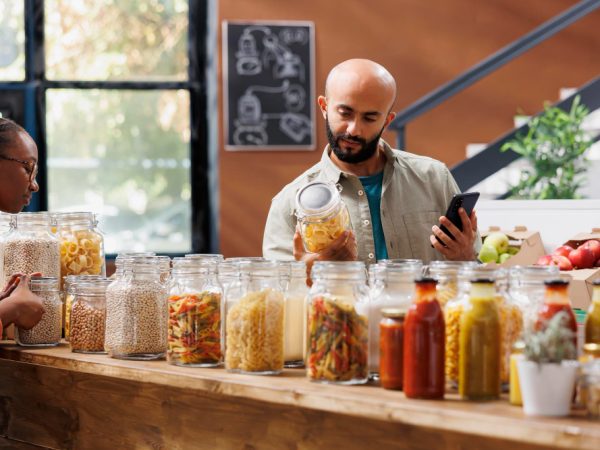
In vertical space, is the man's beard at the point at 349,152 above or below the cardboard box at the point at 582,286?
above

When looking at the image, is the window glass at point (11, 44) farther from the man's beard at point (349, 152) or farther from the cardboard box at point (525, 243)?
the man's beard at point (349, 152)

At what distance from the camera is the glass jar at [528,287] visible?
66.7 inches

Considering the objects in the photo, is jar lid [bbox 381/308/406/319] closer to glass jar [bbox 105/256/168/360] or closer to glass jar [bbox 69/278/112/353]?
glass jar [bbox 105/256/168/360]

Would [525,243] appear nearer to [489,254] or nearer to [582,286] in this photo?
[489,254]

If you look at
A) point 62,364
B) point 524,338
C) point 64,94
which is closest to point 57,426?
point 62,364

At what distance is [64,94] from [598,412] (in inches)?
202

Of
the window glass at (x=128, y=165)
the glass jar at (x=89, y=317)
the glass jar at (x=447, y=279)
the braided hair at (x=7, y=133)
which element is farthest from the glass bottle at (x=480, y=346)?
the window glass at (x=128, y=165)

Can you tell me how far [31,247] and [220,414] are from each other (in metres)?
0.86

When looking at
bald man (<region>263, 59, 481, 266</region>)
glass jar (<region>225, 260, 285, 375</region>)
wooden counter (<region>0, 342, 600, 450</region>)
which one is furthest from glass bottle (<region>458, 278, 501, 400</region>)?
bald man (<region>263, 59, 481, 266</region>)

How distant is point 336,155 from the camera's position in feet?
9.50

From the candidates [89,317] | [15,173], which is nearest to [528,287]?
[89,317]

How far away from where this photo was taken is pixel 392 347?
5.57ft

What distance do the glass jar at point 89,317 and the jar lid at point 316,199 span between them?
510 mm

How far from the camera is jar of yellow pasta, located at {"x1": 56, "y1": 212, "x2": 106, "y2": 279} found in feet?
8.85
